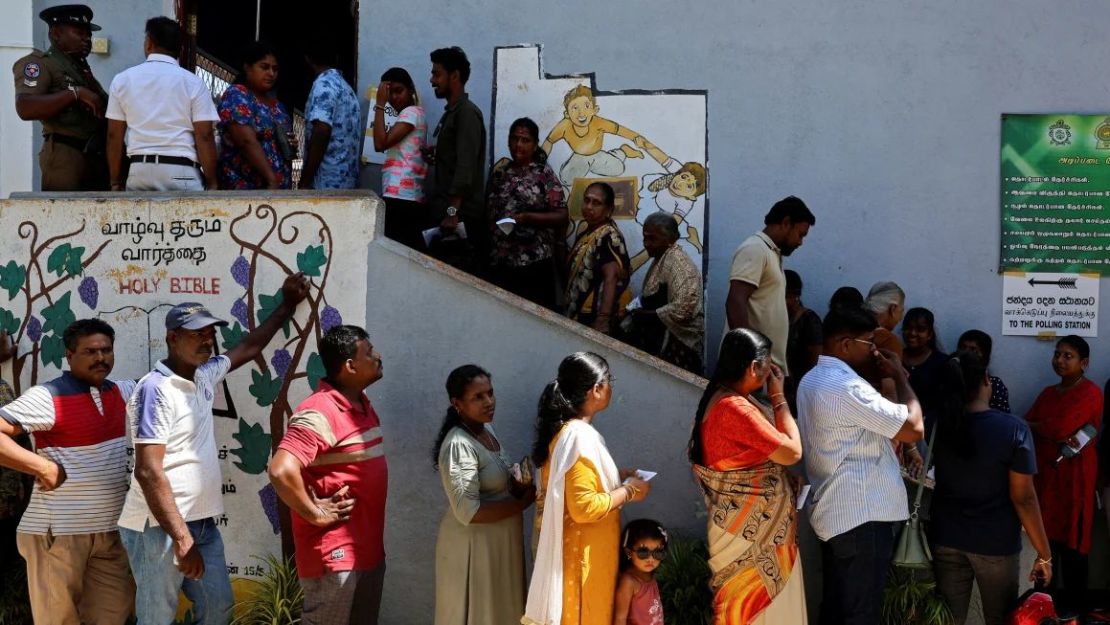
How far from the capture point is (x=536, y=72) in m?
7.89

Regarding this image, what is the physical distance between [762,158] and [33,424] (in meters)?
4.79

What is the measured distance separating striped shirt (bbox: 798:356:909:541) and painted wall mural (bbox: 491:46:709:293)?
266 centimetres

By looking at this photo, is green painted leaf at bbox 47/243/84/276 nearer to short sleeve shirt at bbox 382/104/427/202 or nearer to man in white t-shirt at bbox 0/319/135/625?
man in white t-shirt at bbox 0/319/135/625

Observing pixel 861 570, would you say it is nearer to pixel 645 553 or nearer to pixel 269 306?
pixel 645 553

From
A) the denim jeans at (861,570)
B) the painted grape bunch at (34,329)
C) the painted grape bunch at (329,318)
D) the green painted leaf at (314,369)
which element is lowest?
the denim jeans at (861,570)

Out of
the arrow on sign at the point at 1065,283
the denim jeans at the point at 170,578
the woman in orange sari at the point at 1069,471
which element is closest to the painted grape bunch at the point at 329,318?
the denim jeans at the point at 170,578

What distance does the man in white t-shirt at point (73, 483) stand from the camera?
17.0 ft

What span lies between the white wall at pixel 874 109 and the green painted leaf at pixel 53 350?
3.82 m

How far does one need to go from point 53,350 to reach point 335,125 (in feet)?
6.97

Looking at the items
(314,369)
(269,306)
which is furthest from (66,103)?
(314,369)

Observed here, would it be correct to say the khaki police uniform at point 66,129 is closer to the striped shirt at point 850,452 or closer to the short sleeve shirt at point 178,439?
the short sleeve shirt at point 178,439

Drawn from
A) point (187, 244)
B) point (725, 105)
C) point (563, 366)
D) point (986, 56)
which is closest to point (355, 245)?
point (187, 244)

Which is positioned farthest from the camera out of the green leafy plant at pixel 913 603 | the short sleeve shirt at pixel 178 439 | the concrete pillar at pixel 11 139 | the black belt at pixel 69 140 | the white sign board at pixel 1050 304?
the concrete pillar at pixel 11 139

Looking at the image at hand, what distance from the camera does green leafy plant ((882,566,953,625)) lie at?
5.52m
